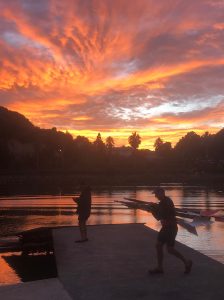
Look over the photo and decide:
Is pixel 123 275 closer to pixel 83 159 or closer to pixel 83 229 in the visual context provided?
pixel 83 229

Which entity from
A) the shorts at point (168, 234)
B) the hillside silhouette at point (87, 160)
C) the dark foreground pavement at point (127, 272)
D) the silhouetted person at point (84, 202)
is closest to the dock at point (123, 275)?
the dark foreground pavement at point (127, 272)

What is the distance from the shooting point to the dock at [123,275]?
9.70 m

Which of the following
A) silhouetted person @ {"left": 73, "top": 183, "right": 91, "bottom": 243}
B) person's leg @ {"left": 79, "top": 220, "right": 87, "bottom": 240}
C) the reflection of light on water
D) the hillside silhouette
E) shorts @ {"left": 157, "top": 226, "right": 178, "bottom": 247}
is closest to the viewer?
shorts @ {"left": 157, "top": 226, "right": 178, "bottom": 247}

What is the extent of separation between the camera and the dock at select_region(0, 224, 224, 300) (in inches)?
382

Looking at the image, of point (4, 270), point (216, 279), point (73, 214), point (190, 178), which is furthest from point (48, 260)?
point (190, 178)

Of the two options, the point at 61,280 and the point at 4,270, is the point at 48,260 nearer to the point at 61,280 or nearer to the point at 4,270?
the point at 4,270

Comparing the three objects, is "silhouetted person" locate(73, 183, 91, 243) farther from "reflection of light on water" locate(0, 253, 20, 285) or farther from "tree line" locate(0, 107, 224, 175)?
"tree line" locate(0, 107, 224, 175)

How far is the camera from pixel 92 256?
13930 millimetres

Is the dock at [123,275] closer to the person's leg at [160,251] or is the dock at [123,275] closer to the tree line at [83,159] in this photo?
the person's leg at [160,251]

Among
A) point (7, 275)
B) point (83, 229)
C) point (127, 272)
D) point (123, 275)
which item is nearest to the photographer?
point (123, 275)

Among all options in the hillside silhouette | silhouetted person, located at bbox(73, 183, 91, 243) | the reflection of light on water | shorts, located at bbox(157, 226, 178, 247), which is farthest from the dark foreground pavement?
the hillside silhouette

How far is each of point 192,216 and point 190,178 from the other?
373 ft

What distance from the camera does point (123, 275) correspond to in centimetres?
1145

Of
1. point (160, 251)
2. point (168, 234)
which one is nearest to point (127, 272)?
point (160, 251)
